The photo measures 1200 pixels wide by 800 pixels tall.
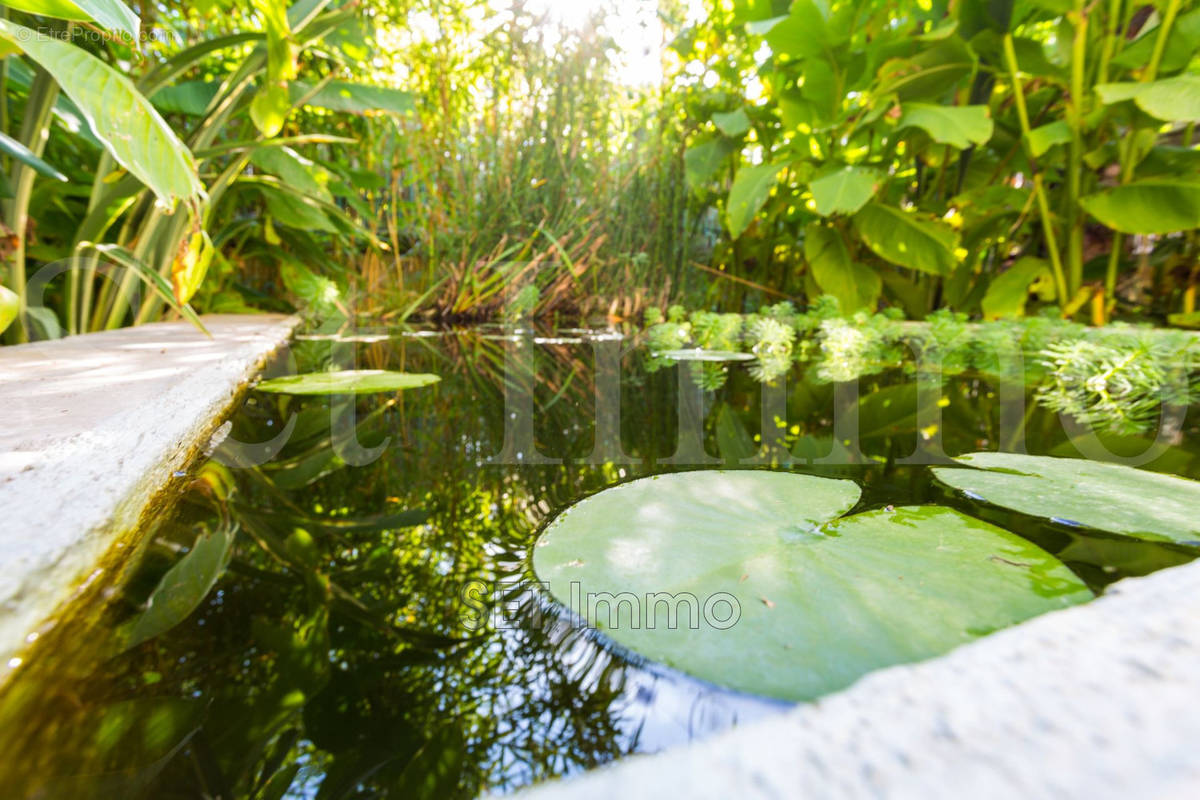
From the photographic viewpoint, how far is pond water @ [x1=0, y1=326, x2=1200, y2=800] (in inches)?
12.4

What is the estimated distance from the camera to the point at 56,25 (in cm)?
152

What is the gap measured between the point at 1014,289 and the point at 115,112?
2.91 metres

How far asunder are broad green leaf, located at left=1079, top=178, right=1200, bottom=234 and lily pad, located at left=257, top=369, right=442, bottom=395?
251cm

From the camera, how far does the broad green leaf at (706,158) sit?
315cm

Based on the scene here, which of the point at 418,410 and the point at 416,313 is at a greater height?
the point at 416,313

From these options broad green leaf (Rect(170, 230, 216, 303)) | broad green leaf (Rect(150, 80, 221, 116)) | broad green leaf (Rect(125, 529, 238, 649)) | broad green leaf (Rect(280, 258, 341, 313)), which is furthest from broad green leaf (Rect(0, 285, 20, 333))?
broad green leaf (Rect(280, 258, 341, 313))

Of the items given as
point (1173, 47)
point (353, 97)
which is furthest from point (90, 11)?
point (1173, 47)

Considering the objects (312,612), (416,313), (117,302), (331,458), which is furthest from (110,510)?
(416,313)

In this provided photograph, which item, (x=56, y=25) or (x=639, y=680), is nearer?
(x=639, y=680)

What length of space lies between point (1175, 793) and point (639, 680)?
10.3 inches

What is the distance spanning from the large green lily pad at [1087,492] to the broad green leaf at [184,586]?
819 millimetres

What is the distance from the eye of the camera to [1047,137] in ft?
6.95

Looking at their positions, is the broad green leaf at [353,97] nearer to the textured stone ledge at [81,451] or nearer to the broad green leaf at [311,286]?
the broad green leaf at [311,286]

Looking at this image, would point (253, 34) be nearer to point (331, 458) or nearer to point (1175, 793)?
point (331, 458)
